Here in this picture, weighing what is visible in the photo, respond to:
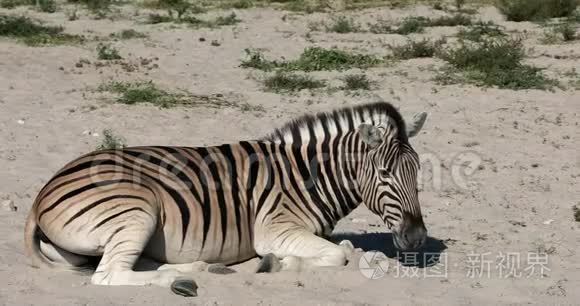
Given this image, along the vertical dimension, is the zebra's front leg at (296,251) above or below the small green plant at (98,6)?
below

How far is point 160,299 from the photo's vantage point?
4.76m

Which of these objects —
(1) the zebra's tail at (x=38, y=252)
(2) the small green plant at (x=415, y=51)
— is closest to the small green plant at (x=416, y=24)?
(2) the small green plant at (x=415, y=51)

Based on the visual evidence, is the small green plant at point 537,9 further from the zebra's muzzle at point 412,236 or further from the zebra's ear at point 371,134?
the zebra's muzzle at point 412,236

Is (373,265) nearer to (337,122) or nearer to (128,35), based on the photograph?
(337,122)

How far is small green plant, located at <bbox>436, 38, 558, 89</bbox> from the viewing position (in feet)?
37.9

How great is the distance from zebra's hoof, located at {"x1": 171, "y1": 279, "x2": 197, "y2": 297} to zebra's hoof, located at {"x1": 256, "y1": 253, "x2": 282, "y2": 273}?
1.97ft

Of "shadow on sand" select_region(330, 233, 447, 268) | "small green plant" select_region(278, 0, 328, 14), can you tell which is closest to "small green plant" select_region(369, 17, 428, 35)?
"small green plant" select_region(278, 0, 328, 14)

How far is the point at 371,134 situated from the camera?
5492 millimetres

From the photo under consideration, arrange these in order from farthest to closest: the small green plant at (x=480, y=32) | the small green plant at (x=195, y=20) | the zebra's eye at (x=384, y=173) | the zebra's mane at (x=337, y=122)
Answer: the small green plant at (x=195, y=20) → the small green plant at (x=480, y=32) → the zebra's mane at (x=337, y=122) → the zebra's eye at (x=384, y=173)

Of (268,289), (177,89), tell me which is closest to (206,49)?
(177,89)

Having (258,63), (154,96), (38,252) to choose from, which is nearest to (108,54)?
(258,63)

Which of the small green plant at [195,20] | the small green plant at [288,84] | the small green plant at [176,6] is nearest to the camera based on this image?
the small green plant at [288,84]

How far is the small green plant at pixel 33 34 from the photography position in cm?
1413

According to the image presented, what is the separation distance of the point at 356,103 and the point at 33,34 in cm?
645
